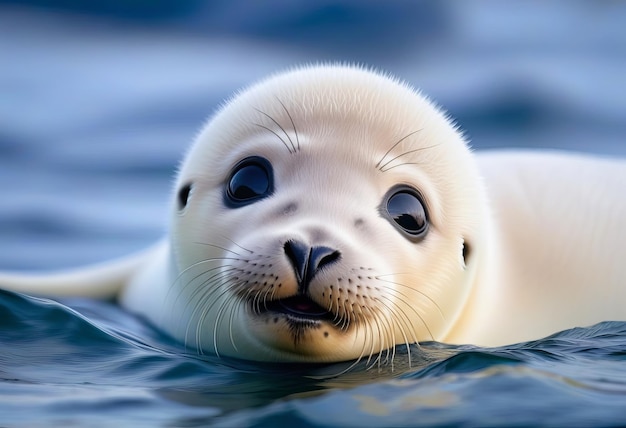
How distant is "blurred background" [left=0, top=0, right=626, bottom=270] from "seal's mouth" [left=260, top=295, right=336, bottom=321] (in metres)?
5.77

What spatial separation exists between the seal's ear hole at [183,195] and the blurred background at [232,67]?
4965 mm

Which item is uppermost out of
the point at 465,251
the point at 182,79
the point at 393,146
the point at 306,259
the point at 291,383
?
the point at 182,79

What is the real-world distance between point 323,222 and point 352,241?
0.11 m

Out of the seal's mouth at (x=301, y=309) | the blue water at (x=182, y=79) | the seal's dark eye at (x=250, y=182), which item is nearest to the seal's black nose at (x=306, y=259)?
the seal's mouth at (x=301, y=309)

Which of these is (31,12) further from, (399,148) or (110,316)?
(399,148)

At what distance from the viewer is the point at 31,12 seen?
11734mm

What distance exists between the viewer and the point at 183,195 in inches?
177

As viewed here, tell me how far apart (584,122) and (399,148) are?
6.57m

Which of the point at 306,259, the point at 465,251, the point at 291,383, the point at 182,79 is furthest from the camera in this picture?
the point at 182,79

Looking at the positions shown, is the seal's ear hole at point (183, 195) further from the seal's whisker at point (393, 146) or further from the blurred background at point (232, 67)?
the blurred background at point (232, 67)

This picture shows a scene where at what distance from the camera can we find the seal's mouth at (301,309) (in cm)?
374

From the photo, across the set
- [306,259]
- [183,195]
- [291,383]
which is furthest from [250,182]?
[291,383]

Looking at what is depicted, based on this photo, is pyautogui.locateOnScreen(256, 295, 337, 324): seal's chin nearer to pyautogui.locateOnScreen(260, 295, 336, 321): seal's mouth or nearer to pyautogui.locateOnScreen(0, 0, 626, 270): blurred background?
pyautogui.locateOnScreen(260, 295, 336, 321): seal's mouth

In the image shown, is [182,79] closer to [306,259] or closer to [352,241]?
[352,241]
